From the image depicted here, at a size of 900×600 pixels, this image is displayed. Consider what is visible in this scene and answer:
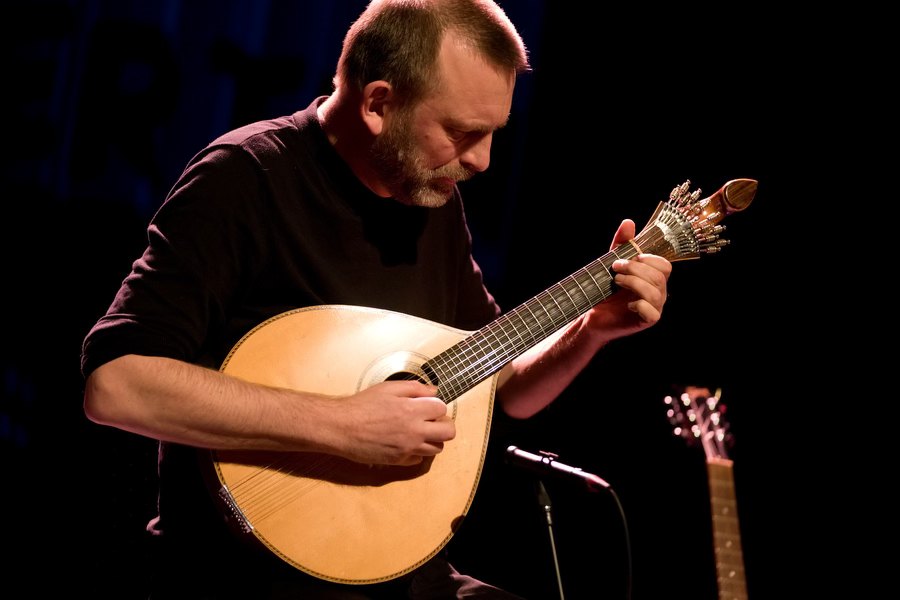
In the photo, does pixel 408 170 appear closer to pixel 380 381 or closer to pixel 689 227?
pixel 380 381

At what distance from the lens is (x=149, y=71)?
2838 millimetres

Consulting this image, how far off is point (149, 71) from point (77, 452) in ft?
4.57

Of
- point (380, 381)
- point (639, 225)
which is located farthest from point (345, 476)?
point (639, 225)

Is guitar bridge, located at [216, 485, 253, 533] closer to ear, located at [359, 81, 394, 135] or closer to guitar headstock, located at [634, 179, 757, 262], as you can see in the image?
ear, located at [359, 81, 394, 135]

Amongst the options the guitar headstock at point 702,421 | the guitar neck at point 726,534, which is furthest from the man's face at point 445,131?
the guitar neck at point 726,534

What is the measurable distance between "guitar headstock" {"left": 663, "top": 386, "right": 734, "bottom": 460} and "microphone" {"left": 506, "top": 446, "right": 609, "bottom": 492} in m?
0.51

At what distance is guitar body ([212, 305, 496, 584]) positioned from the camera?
74.7 inches

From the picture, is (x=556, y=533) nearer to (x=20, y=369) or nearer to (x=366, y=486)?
(x=366, y=486)

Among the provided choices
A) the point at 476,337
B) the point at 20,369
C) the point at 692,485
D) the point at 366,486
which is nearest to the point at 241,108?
the point at 20,369

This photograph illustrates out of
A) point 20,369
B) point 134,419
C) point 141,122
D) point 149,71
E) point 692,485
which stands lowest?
point 692,485

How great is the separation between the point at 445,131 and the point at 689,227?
791 mm

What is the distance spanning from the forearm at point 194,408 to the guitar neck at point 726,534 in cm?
138

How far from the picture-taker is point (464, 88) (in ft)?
7.12

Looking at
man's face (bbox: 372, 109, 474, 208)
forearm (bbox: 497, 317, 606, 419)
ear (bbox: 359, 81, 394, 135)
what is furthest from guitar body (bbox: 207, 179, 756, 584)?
ear (bbox: 359, 81, 394, 135)
